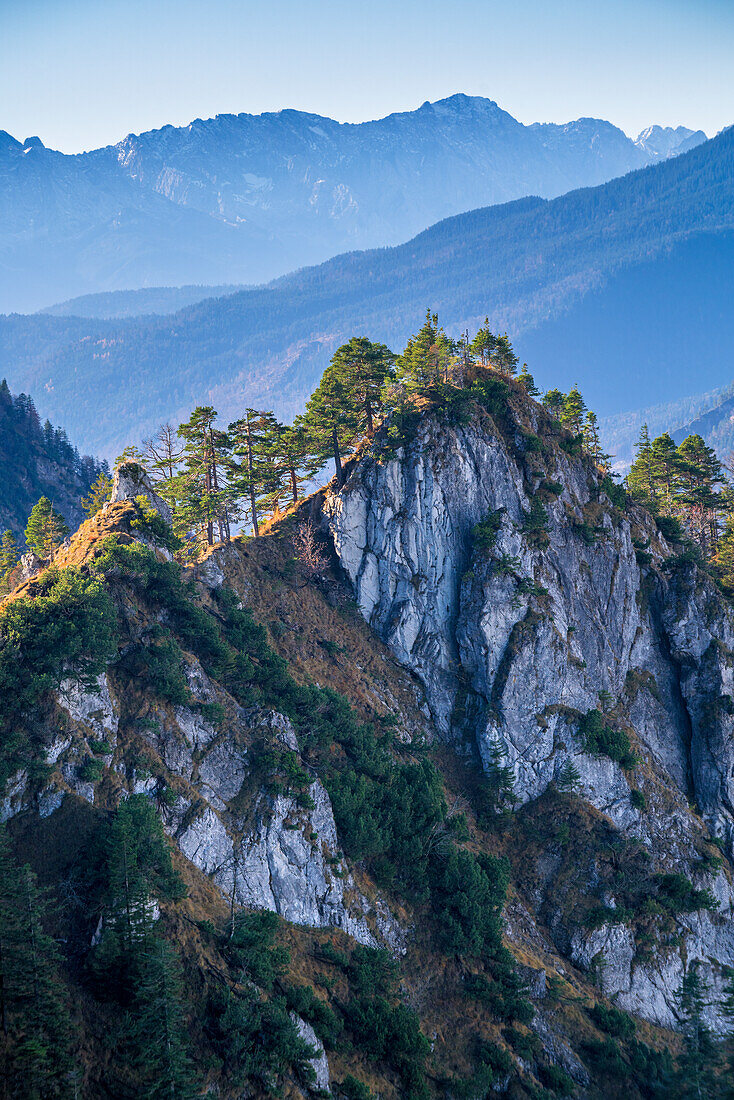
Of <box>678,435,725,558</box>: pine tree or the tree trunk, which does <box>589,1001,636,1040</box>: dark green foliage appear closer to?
the tree trunk

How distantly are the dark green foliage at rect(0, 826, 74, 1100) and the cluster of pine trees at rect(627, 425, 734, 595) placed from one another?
229 ft

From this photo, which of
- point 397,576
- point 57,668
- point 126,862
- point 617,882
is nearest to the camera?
point 126,862

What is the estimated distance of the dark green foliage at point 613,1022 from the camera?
2031 inches

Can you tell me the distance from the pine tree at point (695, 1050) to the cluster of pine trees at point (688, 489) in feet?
138

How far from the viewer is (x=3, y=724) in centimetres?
4062

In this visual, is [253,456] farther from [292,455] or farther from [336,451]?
[336,451]

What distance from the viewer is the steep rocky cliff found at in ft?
135

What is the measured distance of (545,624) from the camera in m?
67.4

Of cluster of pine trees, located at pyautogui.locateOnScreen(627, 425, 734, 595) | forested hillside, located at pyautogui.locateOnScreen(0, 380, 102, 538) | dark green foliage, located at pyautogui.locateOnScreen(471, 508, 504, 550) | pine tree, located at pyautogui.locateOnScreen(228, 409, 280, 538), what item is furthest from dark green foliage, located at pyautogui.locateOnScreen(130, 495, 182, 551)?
forested hillside, located at pyautogui.locateOnScreen(0, 380, 102, 538)

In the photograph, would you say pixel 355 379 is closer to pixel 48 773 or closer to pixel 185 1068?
pixel 48 773

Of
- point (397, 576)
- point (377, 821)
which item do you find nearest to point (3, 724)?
point (377, 821)

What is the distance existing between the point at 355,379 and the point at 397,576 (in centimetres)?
1955

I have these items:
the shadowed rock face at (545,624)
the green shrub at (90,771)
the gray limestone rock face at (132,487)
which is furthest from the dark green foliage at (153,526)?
the green shrub at (90,771)

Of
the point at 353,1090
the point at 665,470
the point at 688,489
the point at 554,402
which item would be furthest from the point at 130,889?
the point at 688,489
